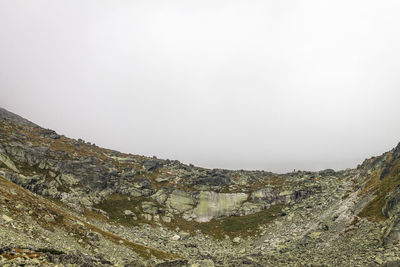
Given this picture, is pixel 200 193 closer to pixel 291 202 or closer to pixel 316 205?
pixel 291 202

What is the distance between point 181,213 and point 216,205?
12658 millimetres

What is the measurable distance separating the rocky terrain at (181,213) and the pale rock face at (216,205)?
14.3 inches

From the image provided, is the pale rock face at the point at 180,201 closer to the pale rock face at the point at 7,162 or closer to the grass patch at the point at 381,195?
the pale rock face at the point at 7,162

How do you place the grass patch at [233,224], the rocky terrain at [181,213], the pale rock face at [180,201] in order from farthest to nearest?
the pale rock face at [180,201] < the grass patch at [233,224] < the rocky terrain at [181,213]

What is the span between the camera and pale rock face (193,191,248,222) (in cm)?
7581

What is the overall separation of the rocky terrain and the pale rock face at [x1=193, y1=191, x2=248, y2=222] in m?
0.36

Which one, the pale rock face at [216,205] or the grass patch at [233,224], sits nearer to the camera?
the grass patch at [233,224]

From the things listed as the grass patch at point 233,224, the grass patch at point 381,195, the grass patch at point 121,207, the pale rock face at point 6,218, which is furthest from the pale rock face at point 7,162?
the grass patch at point 381,195

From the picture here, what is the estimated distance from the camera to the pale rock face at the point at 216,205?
7581 cm

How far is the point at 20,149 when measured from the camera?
68312 millimetres

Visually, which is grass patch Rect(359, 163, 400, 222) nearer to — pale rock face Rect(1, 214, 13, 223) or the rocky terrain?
the rocky terrain

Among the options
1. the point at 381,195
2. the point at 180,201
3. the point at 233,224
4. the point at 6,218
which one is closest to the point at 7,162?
the point at 6,218

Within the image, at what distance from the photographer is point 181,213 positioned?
75.1 m

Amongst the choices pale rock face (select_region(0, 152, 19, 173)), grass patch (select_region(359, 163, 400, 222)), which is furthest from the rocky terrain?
pale rock face (select_region(0, 152, 19, 173))
